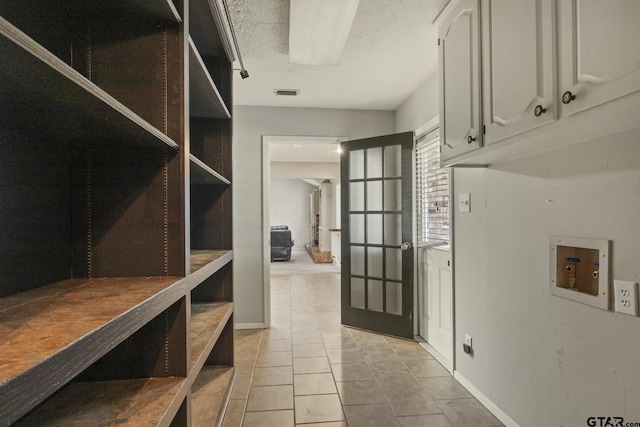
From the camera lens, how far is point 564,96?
1.05 metres

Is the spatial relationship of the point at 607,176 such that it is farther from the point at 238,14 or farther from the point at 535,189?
the point at 238,14

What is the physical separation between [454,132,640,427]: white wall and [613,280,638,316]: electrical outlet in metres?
0.03

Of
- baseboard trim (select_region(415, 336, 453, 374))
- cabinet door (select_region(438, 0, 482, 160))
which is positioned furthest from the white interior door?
cabinet door (select_region(438, 0, 482, 160))

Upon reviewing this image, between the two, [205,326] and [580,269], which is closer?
[580,269]

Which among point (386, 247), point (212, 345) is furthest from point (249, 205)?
point (212, 345)

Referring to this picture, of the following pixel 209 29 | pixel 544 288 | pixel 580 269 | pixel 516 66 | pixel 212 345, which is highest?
pixel 209 29

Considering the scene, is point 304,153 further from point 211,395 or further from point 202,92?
point 211,395

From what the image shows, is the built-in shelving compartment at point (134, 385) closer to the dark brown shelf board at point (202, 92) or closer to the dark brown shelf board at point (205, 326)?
the dark brown shelf board at point (205, 326)

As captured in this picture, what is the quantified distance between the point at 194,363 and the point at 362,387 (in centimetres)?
147

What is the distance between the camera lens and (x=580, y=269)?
136cm

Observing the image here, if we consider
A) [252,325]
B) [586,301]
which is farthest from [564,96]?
Result: [252,325]

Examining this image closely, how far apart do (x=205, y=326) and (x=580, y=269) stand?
6.01 feet

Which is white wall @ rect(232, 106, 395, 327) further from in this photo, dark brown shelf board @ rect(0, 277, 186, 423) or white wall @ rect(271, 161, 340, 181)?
white wall @ rect(271, 161, 340, 181)

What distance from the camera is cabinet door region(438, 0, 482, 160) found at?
1591mm
